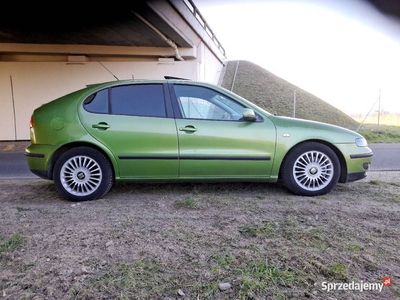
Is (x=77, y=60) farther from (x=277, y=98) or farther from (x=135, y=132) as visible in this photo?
(x=277, y=98)

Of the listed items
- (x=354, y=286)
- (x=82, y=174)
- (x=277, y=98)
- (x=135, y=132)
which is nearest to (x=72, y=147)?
(x=82, y=174)

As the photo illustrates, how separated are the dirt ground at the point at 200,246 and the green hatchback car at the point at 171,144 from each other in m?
0.29

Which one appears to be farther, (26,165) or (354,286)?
(26,165)

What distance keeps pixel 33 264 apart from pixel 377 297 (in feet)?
7.65

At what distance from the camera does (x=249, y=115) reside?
3.75 metres

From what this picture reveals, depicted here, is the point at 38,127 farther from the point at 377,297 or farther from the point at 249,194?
the point at 377,297

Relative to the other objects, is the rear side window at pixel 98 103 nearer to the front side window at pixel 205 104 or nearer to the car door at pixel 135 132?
the car door at pixel 135 132

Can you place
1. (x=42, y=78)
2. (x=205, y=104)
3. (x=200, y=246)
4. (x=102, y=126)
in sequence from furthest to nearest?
(x=42, y=78)
(x=205, y=104)
(x=102, y=126)
(x=200, y=246)

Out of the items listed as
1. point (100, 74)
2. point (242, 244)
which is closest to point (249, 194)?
point (242, 244)

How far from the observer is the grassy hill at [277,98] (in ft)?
49.3

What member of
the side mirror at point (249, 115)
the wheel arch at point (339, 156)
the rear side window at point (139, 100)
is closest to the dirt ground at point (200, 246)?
the wheel arch at point (339, 156)

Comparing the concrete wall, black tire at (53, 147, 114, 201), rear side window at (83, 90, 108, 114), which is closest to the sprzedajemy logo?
black tire at (53, 147, 114, 201)

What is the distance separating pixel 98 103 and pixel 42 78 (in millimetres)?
8520

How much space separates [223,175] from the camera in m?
3.82
